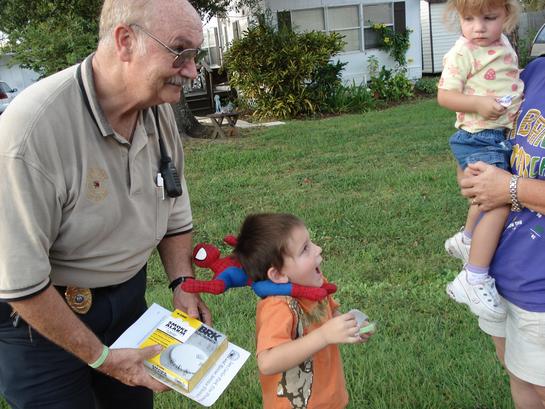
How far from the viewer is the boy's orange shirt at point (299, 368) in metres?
2.01

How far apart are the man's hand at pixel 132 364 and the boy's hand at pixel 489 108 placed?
5.16 feet

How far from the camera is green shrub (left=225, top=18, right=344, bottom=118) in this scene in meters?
15.1

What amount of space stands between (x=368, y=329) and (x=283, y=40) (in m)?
14.2

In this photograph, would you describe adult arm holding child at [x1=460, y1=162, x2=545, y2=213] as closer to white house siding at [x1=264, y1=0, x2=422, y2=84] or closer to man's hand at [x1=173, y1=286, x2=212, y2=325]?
man's hand at [x1=173, y1=286, x2=212, y2=325]

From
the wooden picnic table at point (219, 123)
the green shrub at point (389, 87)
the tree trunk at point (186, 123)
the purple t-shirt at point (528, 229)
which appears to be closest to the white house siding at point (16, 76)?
the green shrub at point (389, 87)

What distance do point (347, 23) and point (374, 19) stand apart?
3.26 feet

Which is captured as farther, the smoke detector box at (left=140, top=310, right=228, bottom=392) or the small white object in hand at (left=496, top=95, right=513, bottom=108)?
the small white object in hand at (left=496, top=95, right=513, bottom=108)

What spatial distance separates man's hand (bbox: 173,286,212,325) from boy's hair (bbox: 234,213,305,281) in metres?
0.45

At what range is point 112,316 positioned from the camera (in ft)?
7.54

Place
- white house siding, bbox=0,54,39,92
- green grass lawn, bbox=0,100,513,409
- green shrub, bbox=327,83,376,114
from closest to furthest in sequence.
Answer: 1. green grass lawn, bbox=0,100,513,409
2. green shrub, bbox=327,83,376,114
3. white house siding, bbox=0,54,39,92

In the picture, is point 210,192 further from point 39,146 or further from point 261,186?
point 39,146

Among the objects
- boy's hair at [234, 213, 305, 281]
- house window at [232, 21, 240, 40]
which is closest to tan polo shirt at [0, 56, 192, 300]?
boy's hair at [234, 213, 305, 281]

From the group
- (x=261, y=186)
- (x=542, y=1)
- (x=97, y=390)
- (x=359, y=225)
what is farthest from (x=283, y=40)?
(x=542, y=1)

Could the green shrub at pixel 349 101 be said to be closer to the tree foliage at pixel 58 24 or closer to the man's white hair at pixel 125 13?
the tree foliage at pixel 58 24
